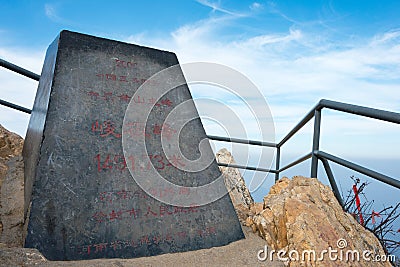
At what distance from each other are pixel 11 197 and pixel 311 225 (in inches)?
70.1

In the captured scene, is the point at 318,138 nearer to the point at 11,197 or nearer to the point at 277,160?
the point at 277,160

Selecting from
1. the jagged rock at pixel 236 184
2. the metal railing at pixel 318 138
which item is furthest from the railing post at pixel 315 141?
the jagged rock at pixel 236 184

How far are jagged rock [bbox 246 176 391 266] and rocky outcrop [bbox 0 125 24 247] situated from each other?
4.53ft

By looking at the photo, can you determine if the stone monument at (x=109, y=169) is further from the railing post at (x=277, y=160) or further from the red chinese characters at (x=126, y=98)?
the railing post at (x=277, y=160)

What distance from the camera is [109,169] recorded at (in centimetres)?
204

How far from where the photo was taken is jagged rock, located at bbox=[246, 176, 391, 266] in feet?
5.72

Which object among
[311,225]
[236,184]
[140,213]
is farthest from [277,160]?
[140,213]

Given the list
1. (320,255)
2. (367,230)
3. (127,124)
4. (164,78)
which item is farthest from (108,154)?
(367,230)

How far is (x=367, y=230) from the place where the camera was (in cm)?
208

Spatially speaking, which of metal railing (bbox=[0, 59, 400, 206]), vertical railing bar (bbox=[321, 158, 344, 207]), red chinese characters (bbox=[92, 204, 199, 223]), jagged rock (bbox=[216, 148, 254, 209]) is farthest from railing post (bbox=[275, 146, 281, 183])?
red chinese characters (bbox=[92, 204, 199, 223])

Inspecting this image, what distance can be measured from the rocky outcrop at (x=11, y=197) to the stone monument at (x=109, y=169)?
0.44 ft

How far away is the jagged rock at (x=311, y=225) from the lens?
5.72 feet

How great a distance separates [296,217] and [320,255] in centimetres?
25

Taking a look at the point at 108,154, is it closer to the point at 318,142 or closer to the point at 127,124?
the point at 127,124
